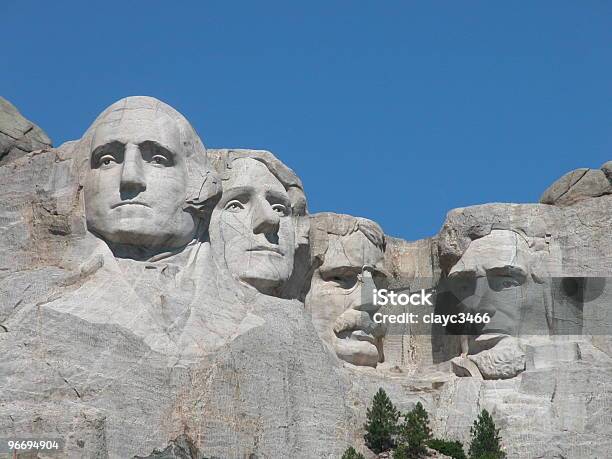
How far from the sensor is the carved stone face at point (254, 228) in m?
30.0

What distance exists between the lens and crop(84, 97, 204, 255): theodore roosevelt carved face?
28.4 metres

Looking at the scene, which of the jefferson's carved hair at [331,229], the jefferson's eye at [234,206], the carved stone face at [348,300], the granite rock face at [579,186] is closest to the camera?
the jefferson's eye at [234,206]

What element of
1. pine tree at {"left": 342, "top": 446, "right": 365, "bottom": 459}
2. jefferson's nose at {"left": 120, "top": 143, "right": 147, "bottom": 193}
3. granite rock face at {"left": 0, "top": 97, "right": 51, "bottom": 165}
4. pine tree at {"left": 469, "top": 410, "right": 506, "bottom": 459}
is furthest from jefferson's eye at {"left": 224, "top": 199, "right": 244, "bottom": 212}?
pine tree at {"left": 469, "top": 410, "right": 506, "bottom": 459}

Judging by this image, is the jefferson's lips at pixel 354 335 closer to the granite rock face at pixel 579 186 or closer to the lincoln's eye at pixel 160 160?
the granite rock face at pixel 579 186

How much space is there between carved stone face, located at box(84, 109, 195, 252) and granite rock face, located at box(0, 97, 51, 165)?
8.56 ft

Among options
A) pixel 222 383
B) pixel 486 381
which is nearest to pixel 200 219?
pixel 222 383

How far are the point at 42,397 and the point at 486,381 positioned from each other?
6.56 m

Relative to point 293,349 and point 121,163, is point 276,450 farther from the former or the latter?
point 121,163

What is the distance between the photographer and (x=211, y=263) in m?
29.0

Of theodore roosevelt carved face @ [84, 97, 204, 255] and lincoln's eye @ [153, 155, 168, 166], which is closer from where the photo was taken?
theodore roosevelt carved face @ [84, 97, 204, 255]

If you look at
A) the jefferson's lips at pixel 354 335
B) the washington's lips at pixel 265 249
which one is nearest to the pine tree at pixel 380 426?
the jefferson's lips at pixel 354 335

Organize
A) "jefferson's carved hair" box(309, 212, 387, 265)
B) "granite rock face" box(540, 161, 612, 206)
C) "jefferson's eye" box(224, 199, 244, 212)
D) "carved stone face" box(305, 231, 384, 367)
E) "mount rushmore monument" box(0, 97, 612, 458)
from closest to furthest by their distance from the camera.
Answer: "mount rushmore monument" box(0, 97, 612, 458) < "jefferson's eye" box(224, 199, 244, 212) < "carved stone face" box(305, 231, 384, 367) < "jefferson's carved hair" box(309, 212, 387, 265) < "granite rock face" box(540, 161, 612, 206)

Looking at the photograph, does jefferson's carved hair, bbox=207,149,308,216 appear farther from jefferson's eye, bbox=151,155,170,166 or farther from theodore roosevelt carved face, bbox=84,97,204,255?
jefferson's eye, bbox=151,155,170,166

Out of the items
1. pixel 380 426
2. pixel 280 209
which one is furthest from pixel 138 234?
pixel 380 426
